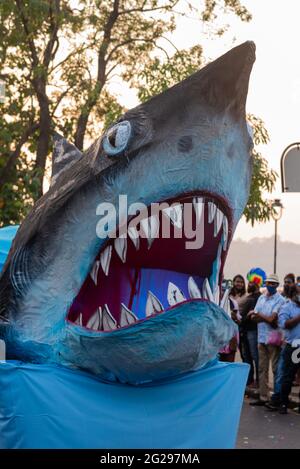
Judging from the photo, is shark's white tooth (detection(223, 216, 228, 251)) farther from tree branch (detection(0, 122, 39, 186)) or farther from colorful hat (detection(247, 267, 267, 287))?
tree branch (detection(0, 122, 39, 186))

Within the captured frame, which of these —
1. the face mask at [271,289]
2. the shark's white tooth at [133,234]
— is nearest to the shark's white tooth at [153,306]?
the shark's white tooth at [133,234]

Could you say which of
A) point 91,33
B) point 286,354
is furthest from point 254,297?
point 91,33

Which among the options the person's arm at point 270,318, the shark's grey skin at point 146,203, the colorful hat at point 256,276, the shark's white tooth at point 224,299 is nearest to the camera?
the shark's grey skin at point 146,203

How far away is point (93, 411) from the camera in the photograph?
461cm

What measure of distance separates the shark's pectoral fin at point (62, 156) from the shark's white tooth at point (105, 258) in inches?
32.8

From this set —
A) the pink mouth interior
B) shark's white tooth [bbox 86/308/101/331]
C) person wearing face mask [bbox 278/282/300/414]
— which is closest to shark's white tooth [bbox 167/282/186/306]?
Answer: the pink mouth interior

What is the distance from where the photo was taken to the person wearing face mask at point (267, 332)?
11055mm

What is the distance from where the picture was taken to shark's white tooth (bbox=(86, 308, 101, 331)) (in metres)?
4.57

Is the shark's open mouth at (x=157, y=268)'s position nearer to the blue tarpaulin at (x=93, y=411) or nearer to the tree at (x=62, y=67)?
the blue tarpaulin at (x=93, y=411)

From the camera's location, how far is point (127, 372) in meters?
4.48

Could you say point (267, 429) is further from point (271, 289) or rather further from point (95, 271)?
point (95, 271)

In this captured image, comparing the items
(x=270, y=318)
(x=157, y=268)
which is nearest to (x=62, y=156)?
(x=157, y=268)

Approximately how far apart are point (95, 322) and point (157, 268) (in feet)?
1.45
